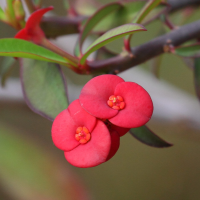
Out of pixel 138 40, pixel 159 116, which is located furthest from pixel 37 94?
pixel 138 40

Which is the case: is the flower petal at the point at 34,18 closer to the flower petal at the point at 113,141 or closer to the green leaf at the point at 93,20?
the green leaf at the point at 93,20

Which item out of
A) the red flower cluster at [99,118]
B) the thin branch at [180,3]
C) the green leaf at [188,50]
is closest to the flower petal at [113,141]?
the red flower cluster at [99,118]

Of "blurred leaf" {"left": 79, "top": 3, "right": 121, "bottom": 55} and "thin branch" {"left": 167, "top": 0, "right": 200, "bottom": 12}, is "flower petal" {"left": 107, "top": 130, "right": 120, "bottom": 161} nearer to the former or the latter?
"blurred leaf" {"left": 79, "top": 3, "right": 121, "bottom": 55}

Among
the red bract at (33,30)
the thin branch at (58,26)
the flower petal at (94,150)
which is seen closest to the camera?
the flower petal at (94,150)

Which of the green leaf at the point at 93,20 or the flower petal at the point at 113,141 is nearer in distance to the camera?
the flower petal at the point at 113,141

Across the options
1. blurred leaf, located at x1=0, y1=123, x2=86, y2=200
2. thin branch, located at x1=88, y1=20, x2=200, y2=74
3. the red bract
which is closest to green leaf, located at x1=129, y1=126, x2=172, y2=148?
thin branch, located at x1=88, y1=20, x2=200, y2=74

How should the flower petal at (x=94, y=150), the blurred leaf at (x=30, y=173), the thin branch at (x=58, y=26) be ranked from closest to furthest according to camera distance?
the flower petal at (x=94, y=150) < the thin branch at (x=58, y=26) < the blurred leaf at (x=30, y=173)

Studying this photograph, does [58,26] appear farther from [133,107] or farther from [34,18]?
[133,107]
